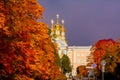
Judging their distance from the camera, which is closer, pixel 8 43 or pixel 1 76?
pixel 8 43

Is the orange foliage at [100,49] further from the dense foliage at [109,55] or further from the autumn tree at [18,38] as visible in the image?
the autumn tree at [18,38]

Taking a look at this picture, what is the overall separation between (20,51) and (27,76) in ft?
15.4

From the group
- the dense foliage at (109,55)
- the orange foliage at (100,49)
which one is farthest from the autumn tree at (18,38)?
the orange foliage at (100,49)

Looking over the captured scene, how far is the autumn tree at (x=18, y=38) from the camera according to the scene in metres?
30.2

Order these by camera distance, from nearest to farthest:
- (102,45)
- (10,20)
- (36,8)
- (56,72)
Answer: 1. (10,20)
2. (36,8)
3. (56,72)
4. (102,45)

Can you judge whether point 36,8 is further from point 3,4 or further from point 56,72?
point 56,72

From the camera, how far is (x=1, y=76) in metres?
34.7

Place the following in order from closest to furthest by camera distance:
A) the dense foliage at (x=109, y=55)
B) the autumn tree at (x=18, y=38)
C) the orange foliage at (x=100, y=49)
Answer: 1. the autumn tree at (x=18, y=38)
2. the dense foliage at (x=109, y=55)
3. the orange foliage at (x=100, y=49)

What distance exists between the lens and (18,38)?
1284 inches

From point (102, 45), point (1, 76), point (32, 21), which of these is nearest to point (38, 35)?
point (32, 21)

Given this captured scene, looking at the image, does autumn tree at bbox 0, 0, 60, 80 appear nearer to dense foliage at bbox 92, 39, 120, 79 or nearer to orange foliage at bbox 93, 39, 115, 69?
dense foliage at bbox 92, 39, 120, 79

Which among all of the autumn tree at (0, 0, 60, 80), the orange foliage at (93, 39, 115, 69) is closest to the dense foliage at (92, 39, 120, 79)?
the orange foliage at (93, 39, 115, 69)

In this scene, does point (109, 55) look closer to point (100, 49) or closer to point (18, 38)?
point (100, 49)

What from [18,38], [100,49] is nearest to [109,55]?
[100,49]
